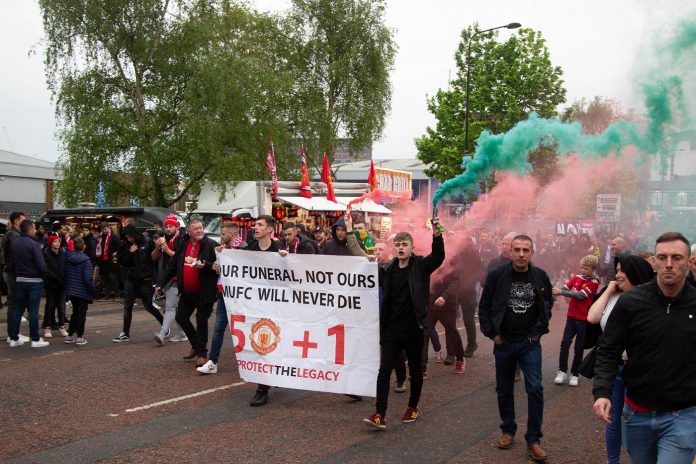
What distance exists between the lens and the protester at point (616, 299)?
4.71 metres

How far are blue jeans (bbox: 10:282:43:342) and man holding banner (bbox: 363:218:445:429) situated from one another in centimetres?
610

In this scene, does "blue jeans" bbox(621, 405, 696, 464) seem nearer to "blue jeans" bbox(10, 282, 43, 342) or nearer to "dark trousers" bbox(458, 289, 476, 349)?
"dark trousers" bbox(458, 289, 476, 349)

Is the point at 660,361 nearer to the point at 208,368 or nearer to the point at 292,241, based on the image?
the point at 208,368

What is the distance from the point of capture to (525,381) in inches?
222

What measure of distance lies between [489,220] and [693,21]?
5.55 meters

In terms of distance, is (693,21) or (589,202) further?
(589,202)

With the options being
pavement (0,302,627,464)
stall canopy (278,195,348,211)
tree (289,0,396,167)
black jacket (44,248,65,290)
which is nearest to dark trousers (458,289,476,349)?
pavement (0,302,627,464)

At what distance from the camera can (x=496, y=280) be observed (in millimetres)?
5797

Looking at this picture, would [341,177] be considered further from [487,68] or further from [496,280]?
[496,280]

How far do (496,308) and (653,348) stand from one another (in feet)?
7.71

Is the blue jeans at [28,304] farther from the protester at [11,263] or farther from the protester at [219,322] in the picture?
the protester at [219,322]

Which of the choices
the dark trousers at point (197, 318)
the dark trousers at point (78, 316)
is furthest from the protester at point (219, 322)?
the dark trousers at point (78, 316)

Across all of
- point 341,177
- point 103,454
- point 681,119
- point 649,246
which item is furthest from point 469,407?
point 341,177

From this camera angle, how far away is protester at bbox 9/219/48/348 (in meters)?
9.62
